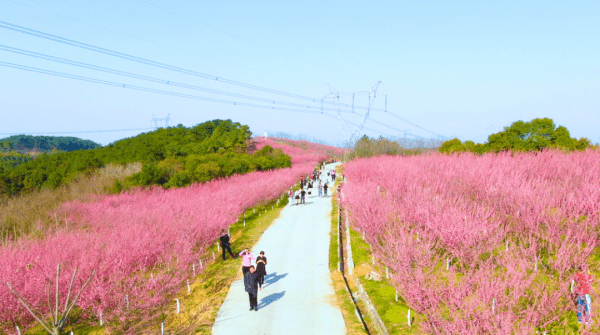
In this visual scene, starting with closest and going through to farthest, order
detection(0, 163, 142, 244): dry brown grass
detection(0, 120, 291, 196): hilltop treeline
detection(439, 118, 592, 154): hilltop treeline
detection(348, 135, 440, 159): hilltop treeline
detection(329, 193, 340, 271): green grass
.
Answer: detection(329, 193, 340, 271): green grass, detection(0, 163, 142, 244): dry brown grass, detection(439, 118, 592, 154): hilltop treeline, detection(0, 120, 291, 196): hilltop treeline, detection(348, 135, 440, 159): hilltop treeline

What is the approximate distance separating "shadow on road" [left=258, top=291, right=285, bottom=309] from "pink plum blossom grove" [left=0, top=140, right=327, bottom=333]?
161 inches

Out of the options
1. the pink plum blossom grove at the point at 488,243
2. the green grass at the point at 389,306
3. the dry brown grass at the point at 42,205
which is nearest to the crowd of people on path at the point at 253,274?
the green grass at the point at 389,306

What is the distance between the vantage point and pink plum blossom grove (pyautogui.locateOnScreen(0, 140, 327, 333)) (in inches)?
577

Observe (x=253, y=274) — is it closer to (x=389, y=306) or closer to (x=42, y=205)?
(x=389, y=306)

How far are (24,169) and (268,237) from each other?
50.3m

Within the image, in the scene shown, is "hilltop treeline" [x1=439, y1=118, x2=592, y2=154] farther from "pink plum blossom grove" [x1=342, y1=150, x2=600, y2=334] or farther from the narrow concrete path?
the narrow concrete path

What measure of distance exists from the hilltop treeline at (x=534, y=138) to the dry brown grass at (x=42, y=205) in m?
43.8

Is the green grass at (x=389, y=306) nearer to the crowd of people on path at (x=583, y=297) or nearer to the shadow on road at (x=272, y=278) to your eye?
the shadow on road at (x=272, y=278)

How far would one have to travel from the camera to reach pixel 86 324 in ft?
51.5

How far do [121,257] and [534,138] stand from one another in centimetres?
4086

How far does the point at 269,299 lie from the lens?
15594 mm

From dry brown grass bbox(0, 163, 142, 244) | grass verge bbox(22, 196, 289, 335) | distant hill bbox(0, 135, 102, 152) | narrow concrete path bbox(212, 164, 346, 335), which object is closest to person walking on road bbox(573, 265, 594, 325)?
narrow concrete path bbox(212, 164, 346, 335)

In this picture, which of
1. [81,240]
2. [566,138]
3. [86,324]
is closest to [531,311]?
[86,324]

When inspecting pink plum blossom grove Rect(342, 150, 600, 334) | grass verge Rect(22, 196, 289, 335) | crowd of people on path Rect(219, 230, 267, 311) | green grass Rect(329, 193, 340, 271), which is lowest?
grass verge Rect(22, 196, 289, 335)
